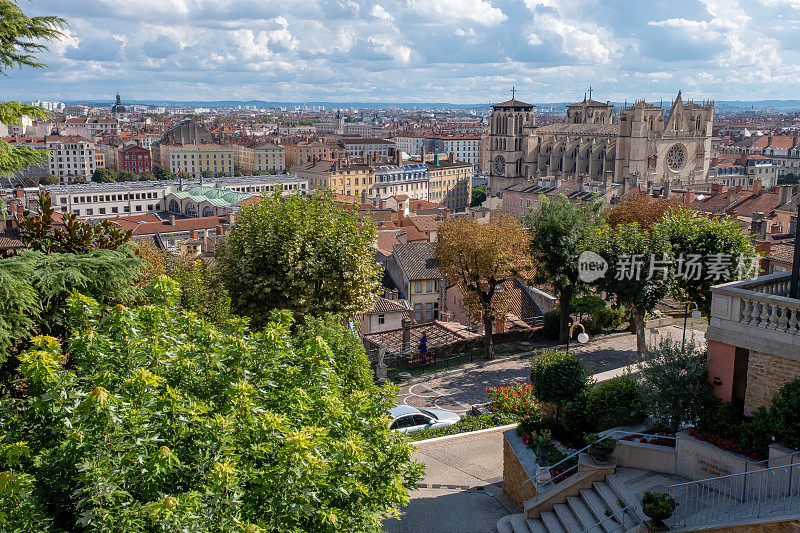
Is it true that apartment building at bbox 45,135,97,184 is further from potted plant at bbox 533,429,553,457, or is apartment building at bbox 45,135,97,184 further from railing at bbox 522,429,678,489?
railing at bbox 522,429,678,489

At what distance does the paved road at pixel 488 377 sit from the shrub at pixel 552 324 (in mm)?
1825

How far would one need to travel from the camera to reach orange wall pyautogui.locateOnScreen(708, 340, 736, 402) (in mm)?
11867

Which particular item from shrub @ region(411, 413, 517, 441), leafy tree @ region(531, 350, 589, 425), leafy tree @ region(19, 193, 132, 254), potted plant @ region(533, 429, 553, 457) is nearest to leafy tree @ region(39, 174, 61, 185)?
shrub @ region(411, 413, 517, 441)

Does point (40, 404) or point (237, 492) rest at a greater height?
point (40, 404)

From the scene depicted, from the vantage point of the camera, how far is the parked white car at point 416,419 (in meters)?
18.9

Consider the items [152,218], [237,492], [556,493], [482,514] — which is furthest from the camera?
[152,218]

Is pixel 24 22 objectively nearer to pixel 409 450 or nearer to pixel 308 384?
pixel 308 384

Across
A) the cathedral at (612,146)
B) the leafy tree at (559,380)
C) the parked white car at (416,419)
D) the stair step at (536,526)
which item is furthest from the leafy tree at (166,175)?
the stair step at (536,526)

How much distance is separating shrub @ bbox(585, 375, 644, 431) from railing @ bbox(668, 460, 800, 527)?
258 cm

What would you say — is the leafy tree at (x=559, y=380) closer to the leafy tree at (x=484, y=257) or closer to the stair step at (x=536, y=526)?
the stair step at (x=536, y=526)

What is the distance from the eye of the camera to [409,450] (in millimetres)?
9969

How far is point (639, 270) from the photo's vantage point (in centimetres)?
2234

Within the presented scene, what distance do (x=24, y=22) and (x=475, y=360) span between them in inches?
819

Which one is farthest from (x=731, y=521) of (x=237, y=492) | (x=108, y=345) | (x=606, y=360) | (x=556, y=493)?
(x=606, y=360)
